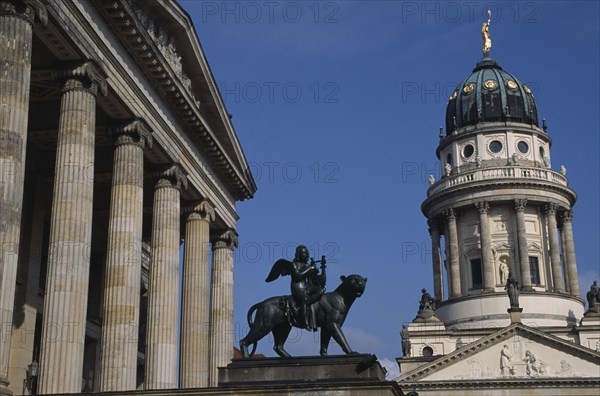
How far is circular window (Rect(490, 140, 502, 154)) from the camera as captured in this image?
106m

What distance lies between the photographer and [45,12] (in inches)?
1113

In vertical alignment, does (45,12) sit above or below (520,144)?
below

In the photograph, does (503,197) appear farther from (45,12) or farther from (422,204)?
(45,12)

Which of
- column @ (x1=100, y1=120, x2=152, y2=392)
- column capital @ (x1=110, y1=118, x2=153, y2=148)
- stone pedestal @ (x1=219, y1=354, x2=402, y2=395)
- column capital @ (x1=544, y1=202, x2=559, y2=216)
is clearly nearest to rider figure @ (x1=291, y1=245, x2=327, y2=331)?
stone pedestal @ (x1=219, y1=354, x2=402, y2=395)

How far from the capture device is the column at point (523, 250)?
98688mm

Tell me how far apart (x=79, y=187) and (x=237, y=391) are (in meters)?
9.48

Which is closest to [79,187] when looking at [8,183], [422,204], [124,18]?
[8,183]

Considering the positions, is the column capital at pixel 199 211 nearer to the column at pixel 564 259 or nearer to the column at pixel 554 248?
the column at pixel 554 248

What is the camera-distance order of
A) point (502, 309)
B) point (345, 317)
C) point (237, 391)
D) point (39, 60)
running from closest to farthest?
point (237, 391) < point (345, 317) < point (39, 60) < point (502, 309)

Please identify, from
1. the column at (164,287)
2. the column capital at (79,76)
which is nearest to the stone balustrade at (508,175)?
the column at (164,287)

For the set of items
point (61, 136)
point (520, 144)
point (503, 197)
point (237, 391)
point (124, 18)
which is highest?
point (520, 144)

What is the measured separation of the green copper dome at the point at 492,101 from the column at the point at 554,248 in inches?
455

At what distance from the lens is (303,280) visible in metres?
27.2

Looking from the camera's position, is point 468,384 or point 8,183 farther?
point 468,384
